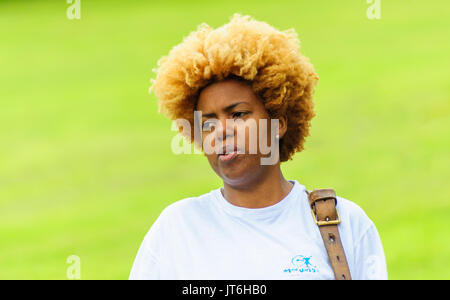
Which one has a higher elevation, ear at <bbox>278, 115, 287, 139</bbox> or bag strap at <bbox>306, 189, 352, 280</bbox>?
ear at <bbox>278, 115, 287, 139</bbox>

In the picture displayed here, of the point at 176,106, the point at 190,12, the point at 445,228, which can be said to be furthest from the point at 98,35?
the point at 176,106

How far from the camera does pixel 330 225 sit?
293cm

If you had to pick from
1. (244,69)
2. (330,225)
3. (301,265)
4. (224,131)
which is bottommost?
(301,265)

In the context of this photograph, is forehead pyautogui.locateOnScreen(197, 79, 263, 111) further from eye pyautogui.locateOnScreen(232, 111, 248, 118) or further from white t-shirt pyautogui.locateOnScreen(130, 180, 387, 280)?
white t-shirt pyautogui.locateOnScreen(130, 180, 387, 280)

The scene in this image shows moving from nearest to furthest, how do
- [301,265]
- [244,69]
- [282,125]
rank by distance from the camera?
[301,265] < [244,69] < [282,125]

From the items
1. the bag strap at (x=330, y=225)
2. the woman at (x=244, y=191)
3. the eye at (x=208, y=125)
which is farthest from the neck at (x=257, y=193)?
the eye at (x=208, y=125)

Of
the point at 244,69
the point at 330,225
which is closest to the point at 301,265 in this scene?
the point at 330,225

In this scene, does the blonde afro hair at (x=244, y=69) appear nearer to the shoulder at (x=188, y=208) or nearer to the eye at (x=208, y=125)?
the eye at (x=208, y=125)

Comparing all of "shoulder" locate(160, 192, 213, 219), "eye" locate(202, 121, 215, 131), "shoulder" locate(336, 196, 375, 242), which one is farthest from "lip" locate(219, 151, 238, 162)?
"shoulder" locate(336, 196, 375, 242)

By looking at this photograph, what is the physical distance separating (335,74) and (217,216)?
14.2 meters

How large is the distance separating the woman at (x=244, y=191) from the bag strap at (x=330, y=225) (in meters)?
0.04

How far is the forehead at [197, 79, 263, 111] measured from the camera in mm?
3002

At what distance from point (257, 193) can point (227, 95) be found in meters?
0.43

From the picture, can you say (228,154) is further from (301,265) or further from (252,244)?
(301,265)
